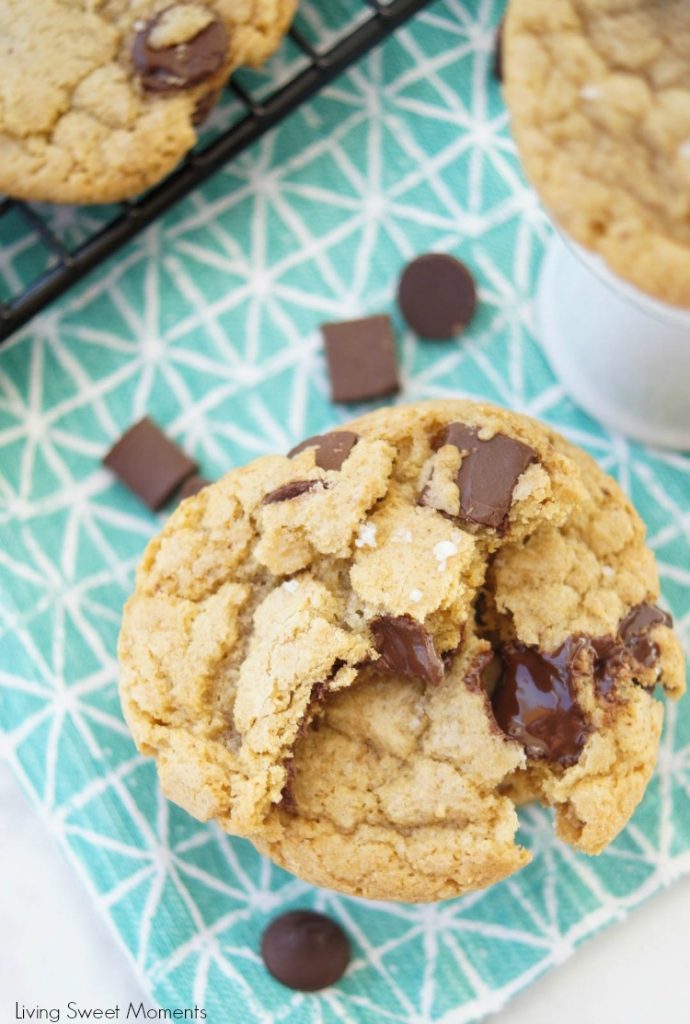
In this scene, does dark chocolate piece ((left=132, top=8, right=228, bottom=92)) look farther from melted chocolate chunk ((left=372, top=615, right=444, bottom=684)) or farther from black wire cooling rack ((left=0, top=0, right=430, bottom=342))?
melted chocolate chunk ((left=372, top=615, right=444, bottom=684))

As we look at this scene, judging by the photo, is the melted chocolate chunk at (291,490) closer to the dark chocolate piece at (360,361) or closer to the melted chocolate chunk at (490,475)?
the melted chocolate chunk at (490,475)

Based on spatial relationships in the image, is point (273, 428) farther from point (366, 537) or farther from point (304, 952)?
point (304, 952)

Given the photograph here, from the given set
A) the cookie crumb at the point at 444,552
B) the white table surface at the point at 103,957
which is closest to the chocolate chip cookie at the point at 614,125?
the cookie crumb at the point at 444,552

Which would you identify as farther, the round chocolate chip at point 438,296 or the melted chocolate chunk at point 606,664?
the round chocolate chip at point 438,296

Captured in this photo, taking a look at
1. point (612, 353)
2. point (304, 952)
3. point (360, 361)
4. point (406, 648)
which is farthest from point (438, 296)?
point (304, 952)

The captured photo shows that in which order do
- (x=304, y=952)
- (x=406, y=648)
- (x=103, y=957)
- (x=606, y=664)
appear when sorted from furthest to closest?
(x=103, y=957) → (x=304, y=952) → (x=606, y=664) → (x=406, y=648)

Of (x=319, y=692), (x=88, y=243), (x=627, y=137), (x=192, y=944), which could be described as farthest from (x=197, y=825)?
(x=627, y=137)
